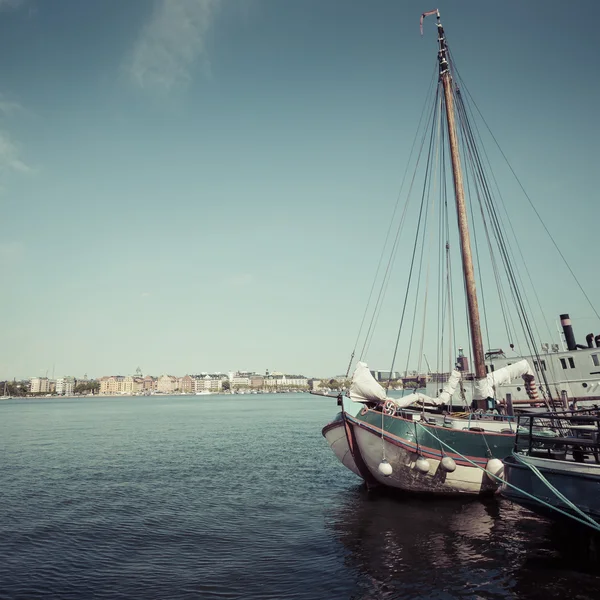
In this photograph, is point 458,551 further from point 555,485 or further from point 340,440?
point 340,440

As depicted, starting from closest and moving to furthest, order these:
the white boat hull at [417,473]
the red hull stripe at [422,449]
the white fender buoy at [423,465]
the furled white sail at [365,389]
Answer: the white fender buoy at [423,465] < the red hull stripe at [422,449] < the white boat hull at [417,473] < the furled white sail at [365,389]

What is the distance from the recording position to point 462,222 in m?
21.5

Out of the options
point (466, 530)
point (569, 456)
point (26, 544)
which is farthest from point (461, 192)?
point (26, 544)

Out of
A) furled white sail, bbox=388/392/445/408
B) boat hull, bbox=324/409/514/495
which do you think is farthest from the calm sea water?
furled white sail, bbox=388/392/445/408

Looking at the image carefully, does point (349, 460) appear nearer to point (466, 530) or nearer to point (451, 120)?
point (466, 530)

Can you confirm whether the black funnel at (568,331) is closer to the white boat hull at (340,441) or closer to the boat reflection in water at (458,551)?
the boat reflection in water at (458,551)

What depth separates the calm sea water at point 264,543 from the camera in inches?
394

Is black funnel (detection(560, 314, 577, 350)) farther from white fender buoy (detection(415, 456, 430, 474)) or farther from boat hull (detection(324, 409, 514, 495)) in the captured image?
→ white fender buoy (detection(415, 456, 430, 474))

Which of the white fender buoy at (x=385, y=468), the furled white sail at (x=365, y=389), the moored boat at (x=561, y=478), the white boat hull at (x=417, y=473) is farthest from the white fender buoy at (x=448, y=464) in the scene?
the moored boat at (x=561, y=478)

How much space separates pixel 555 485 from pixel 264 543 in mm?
8439

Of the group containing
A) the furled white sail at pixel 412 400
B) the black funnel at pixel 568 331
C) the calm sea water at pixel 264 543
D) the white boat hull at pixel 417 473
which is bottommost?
the calm sea water at pixel 264 543

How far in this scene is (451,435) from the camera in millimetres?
16109

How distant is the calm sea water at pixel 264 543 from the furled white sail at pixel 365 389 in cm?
417

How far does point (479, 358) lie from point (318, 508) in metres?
9.74
